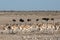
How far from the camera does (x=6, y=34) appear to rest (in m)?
31.6

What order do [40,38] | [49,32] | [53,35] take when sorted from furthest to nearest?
1. [49,32]
2. [53,35]
3. [40,38]

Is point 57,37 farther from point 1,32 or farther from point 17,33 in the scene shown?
point 1,32

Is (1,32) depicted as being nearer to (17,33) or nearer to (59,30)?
(17,33)

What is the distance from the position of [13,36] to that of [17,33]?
2.27 m

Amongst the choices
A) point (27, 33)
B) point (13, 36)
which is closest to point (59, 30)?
point (27, 33)

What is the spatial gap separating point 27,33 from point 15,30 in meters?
1.98

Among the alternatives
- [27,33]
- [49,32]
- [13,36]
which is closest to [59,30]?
[49,32]

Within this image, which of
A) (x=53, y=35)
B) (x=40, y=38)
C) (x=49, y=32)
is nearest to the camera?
(x=40, y=38)

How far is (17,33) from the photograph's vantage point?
106 ft

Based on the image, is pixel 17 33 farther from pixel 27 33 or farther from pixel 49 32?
pixel 49 32

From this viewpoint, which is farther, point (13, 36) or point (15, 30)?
point (15, 30)

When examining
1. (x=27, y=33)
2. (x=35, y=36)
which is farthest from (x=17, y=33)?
(x=35, y=36)

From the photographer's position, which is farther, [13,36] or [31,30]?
[31,30]

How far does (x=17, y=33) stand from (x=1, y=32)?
6.64 feet
